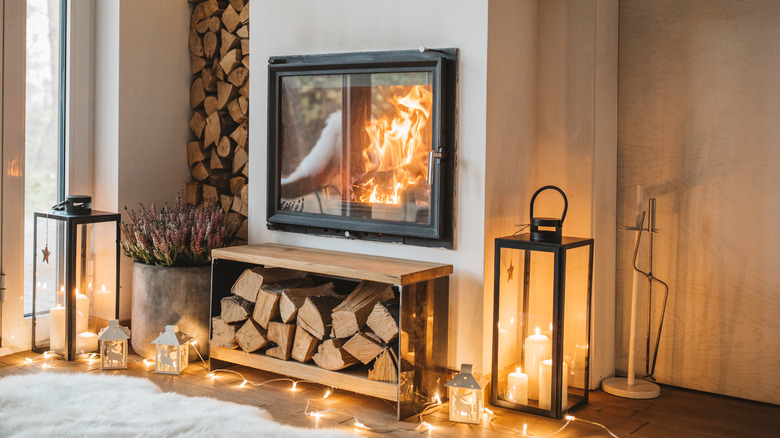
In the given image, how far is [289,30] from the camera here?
3279 mm

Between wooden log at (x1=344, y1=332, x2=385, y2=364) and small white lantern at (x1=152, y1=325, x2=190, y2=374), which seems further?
small white lantern at (x1=152, y1=325, x2=190, y2=374)

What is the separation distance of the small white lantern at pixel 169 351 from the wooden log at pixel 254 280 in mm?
289

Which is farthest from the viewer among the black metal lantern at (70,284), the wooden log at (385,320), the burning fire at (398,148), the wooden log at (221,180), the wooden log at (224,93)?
the wooden log at (221,180)

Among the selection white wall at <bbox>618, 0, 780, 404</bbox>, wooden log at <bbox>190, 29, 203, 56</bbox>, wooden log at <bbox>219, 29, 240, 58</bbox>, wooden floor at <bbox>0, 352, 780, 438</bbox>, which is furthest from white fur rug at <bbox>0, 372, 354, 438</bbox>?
wooden log at <bbox>190, 29, 203, 56</bbox>

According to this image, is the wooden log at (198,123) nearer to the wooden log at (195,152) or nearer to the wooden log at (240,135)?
the wooden log at (195,152)

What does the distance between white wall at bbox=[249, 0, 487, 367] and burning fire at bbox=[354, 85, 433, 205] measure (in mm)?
149

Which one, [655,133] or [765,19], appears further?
[655,133]

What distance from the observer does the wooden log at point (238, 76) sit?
3.70m

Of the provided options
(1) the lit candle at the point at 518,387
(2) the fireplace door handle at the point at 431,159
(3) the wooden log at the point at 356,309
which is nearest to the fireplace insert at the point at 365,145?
(2) the fireplace door handle at the point at 431,159

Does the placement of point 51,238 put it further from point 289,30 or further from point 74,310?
point 289,30

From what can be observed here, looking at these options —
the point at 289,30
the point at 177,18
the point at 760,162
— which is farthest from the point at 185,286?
the point at 760,162

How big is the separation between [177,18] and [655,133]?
2522 mm

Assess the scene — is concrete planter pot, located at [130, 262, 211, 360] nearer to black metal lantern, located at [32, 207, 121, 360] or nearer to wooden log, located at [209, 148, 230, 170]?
black metal lantern, located at [32, 207, 121, 360]

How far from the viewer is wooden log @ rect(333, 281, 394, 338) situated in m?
2.70
